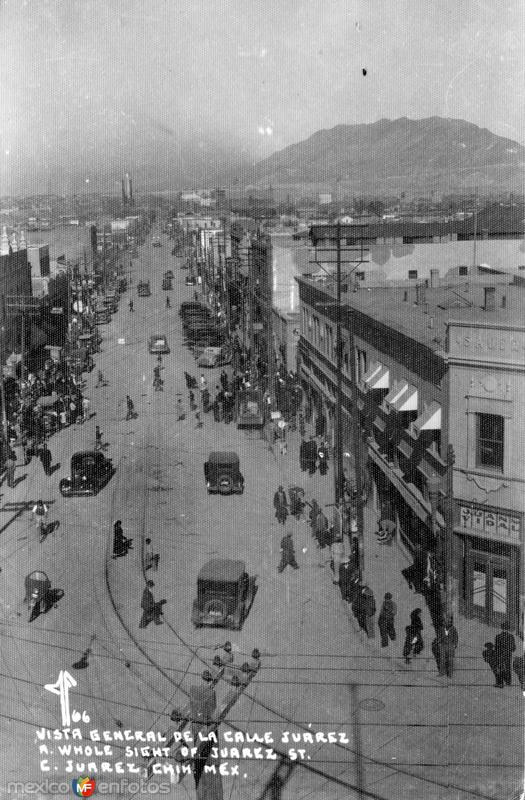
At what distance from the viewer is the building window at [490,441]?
18438 mm

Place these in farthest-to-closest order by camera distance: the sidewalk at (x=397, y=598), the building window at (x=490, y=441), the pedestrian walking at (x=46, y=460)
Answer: the pedestrian walking at (x=46, y=460), the building window at (x=490, y=441), the sidewalk at (x=397, y=598)

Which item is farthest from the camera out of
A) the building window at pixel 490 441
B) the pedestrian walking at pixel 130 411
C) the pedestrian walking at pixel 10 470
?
the pedestrian walking at pixel 130 411

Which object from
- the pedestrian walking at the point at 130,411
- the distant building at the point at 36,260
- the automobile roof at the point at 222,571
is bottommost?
the pedestrian walking at the point at 130,411

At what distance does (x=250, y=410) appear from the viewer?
3978 centimetres

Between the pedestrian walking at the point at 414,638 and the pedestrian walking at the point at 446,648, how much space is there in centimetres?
70

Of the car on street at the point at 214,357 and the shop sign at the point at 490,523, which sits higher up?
the shop sign at the point at 490,523

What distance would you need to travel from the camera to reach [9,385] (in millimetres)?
43125

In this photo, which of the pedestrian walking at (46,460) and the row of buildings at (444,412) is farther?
the pedestrian walking at (46,460)

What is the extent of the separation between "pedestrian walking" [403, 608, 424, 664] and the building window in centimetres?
369

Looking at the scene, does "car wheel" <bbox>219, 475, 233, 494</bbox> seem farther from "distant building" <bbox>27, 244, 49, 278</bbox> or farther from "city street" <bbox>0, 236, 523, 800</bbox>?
Result: "distant building" <bbox>27, 244, 49, 278</bbox>

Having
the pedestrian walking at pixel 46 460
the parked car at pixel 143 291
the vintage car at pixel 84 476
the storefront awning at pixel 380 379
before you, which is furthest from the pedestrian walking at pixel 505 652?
the parked car at pixel 143 291

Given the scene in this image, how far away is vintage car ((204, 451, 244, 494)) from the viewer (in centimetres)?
2883

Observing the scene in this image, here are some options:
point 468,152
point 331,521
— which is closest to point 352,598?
point 331,521

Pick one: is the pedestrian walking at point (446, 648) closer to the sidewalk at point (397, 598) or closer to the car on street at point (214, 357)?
the sidewalk at point (397, 598)
